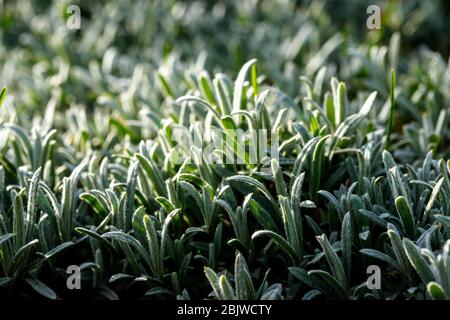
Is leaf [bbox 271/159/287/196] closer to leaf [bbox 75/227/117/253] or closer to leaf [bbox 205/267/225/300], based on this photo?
leaf [bbox 205/267/225/300]

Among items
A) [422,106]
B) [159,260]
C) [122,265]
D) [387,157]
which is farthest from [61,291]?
[422,106]

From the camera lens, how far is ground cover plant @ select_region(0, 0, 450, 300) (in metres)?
2.16

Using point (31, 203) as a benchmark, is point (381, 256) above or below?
below

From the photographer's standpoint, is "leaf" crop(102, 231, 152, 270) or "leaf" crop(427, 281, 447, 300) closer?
"leaf" crop(427, 281, 447, 300)

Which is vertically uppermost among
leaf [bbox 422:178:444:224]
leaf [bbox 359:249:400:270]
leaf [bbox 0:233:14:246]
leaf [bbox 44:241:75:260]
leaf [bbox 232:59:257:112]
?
leaf [bbox 232:59:257:112]

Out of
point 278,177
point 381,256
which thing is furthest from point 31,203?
point 381,256

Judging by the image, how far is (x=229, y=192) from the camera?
2.33 metres

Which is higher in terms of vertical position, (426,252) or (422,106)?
(422,106)

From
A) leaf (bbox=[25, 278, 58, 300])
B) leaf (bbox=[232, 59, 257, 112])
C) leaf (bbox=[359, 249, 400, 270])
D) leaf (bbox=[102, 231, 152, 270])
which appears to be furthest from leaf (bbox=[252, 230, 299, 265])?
leaf (bbox=[25, 278, 58, 300])

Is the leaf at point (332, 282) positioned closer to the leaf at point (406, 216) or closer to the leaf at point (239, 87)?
the leaf at point (406, 216)

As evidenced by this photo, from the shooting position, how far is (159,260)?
221 centimetres

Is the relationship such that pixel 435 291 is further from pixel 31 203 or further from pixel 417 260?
pixel 31 203

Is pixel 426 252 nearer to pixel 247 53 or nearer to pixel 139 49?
pixel 247 53
